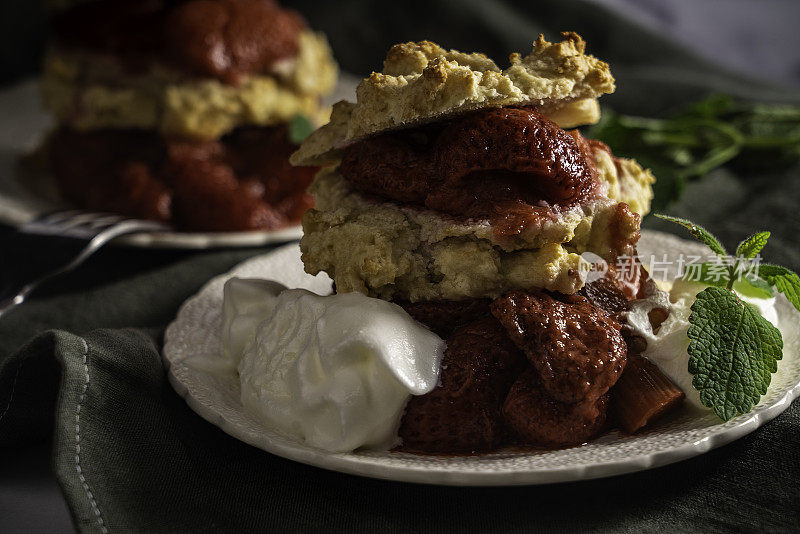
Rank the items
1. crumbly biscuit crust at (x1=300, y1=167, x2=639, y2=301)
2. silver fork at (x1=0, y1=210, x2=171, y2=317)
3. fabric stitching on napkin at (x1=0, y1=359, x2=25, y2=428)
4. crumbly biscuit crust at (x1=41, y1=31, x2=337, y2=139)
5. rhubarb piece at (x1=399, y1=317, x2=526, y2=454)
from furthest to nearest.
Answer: crumbly biscuit crust at (x1=41, y1=31, x2=337, y2=139)
silver fork at (x1=0, y1=210, x2=171, y2=317)
fabric stitching on napkin at (x1=0, y1=359, x2=25, y2=428)
crumbly biscuit crust at (x1=300, y1=167, x2=639, y2=301)
rhubarb piece at (x1=399, y1=317, x2=526, y2=454)

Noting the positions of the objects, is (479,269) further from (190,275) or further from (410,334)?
(190,275)

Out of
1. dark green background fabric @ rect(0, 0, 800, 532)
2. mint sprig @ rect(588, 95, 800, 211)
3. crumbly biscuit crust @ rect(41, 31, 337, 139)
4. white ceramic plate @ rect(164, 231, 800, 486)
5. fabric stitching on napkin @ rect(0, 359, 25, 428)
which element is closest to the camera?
white ceramic plate @ rect(164, 231, 800, 486)

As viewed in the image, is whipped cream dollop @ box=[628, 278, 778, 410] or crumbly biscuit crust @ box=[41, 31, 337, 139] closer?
whipped cream dollop @ box=[628, 278, 778, 410]

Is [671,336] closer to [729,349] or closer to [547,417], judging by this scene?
[729,349]

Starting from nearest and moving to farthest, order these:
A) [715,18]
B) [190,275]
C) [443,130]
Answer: [443,130]
[190,275]
[715,18]

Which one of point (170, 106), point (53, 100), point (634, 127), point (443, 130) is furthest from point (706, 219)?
point (53, 100)

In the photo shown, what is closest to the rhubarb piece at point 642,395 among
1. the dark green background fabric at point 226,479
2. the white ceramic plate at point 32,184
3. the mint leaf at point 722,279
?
the dark green background fabric at point 226,479

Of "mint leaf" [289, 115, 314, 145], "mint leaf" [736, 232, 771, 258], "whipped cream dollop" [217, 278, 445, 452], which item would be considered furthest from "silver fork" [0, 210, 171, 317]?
"mint leaf" [736, 232, 771, 258]

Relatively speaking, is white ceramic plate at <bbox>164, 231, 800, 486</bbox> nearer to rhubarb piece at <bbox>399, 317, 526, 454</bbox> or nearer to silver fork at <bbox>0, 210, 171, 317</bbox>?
rhubarb piece at <bbox>399, 317, 526, 454</bbox>

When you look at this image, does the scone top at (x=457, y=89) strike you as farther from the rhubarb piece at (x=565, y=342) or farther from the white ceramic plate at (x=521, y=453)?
the white ceramic plate at (x=521, y=453)
